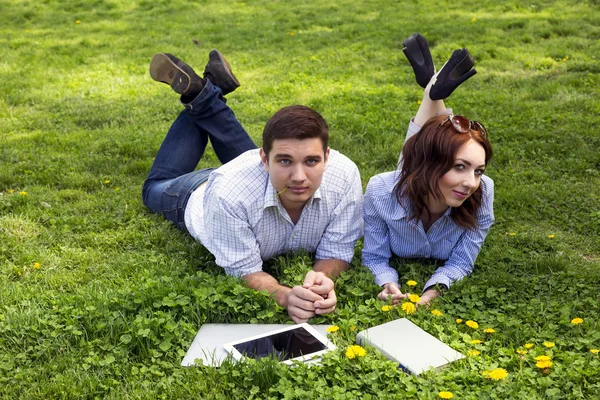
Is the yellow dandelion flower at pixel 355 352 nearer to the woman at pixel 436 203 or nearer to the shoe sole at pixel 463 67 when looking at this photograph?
the woman at pixel 436 203

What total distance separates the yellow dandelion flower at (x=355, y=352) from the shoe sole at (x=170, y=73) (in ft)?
8.07

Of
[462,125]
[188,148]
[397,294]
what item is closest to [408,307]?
[397,294]

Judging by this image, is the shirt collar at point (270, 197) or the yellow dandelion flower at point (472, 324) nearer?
the yellow dandelion flower at point (472, 324)

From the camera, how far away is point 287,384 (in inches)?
112

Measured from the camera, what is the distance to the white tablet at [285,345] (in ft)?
10.2

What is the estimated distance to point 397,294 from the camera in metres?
3.67

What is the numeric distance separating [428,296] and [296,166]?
1068 millimetres

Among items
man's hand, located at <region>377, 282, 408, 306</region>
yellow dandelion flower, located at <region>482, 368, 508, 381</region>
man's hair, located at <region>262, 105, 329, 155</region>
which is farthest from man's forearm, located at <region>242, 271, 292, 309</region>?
yellow dandelion flower, located at <region>482, 368, 508, 381</region>

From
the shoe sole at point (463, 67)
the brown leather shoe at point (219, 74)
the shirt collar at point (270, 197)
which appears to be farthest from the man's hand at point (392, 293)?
the brown leather shoe at point (219, 74)

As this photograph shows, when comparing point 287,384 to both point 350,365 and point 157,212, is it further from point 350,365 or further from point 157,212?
point 157,212

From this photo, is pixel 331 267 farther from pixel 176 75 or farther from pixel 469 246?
pixel 176 75

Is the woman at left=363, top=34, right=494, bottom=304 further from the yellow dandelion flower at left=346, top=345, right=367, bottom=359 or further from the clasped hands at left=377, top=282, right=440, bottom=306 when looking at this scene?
the yellow dandelion flower at left=346, top=345, right=367, bottom=359

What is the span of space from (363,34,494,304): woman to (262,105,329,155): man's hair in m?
0.60

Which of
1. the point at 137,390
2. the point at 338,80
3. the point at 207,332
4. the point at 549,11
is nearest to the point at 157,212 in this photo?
the point at 207,332
